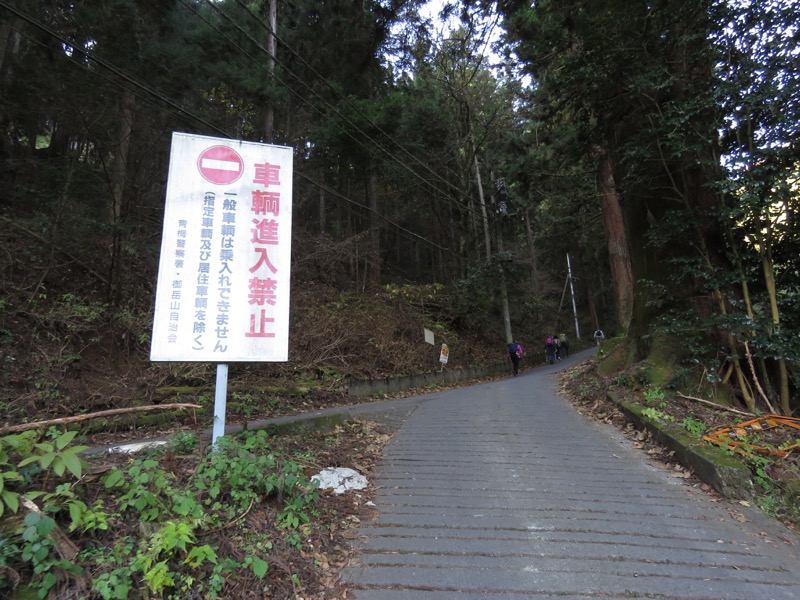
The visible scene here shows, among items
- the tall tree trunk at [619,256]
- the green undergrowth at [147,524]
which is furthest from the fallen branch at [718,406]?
the tall tree trunk at [619,256]

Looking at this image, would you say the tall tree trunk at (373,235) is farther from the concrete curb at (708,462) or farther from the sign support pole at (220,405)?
the sign support pole at (220,405)

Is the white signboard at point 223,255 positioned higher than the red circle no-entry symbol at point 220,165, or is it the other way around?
the red circle no-entry symbol at point 220,165

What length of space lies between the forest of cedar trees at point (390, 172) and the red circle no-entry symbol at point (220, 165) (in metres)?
1.73

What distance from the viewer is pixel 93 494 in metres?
3.26

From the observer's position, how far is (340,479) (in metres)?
4.84

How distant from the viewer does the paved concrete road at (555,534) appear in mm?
3146

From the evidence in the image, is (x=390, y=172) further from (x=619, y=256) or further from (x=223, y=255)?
(x=223, y=255)

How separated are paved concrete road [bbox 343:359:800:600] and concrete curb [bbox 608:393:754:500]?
0.23m

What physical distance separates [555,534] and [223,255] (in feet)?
13.5

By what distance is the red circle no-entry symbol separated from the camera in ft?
15.7

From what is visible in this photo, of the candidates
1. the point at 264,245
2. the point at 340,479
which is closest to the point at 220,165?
the point at 264,245

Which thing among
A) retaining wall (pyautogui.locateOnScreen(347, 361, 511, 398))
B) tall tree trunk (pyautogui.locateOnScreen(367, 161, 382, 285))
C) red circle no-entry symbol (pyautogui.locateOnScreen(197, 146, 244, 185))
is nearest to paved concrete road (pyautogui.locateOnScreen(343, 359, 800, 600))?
red circle no-entry symbol (pyautogui.locateOnScreen(197, 146, 244, 185))

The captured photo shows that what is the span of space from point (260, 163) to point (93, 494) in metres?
3.48

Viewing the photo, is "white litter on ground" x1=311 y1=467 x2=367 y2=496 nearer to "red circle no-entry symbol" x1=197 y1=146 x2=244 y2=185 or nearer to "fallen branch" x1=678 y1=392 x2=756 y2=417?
"red circle no-entry symbol" x1=197 y1=146 x2=244 y2=185
